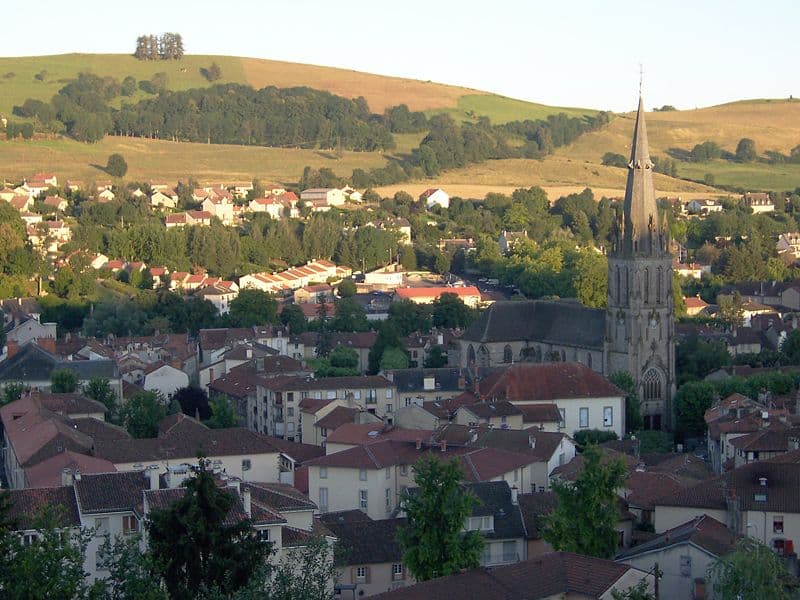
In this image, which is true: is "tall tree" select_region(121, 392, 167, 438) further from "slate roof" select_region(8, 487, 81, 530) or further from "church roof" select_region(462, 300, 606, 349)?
"church roof" select_region(462, 300, 606, 349)

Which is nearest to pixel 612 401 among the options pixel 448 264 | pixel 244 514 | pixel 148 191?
pixel 244 514

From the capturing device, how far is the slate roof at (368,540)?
39250mm

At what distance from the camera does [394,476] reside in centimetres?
4809

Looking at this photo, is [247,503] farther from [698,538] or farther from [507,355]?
[507,355]

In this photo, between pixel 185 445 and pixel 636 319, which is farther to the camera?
pixel 636 319

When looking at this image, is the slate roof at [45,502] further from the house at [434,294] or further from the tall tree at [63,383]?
the house at [434,294]

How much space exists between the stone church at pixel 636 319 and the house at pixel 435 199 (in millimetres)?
79741

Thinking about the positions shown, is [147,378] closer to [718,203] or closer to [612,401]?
[612,401]

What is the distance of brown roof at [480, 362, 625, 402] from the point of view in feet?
214

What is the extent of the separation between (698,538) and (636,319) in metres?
40.4

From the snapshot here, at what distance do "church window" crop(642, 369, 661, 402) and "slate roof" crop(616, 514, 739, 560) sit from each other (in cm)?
3570

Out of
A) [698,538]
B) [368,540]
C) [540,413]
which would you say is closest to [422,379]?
[540,413]

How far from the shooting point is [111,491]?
3762 centimetres

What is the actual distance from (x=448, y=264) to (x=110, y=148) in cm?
6641
